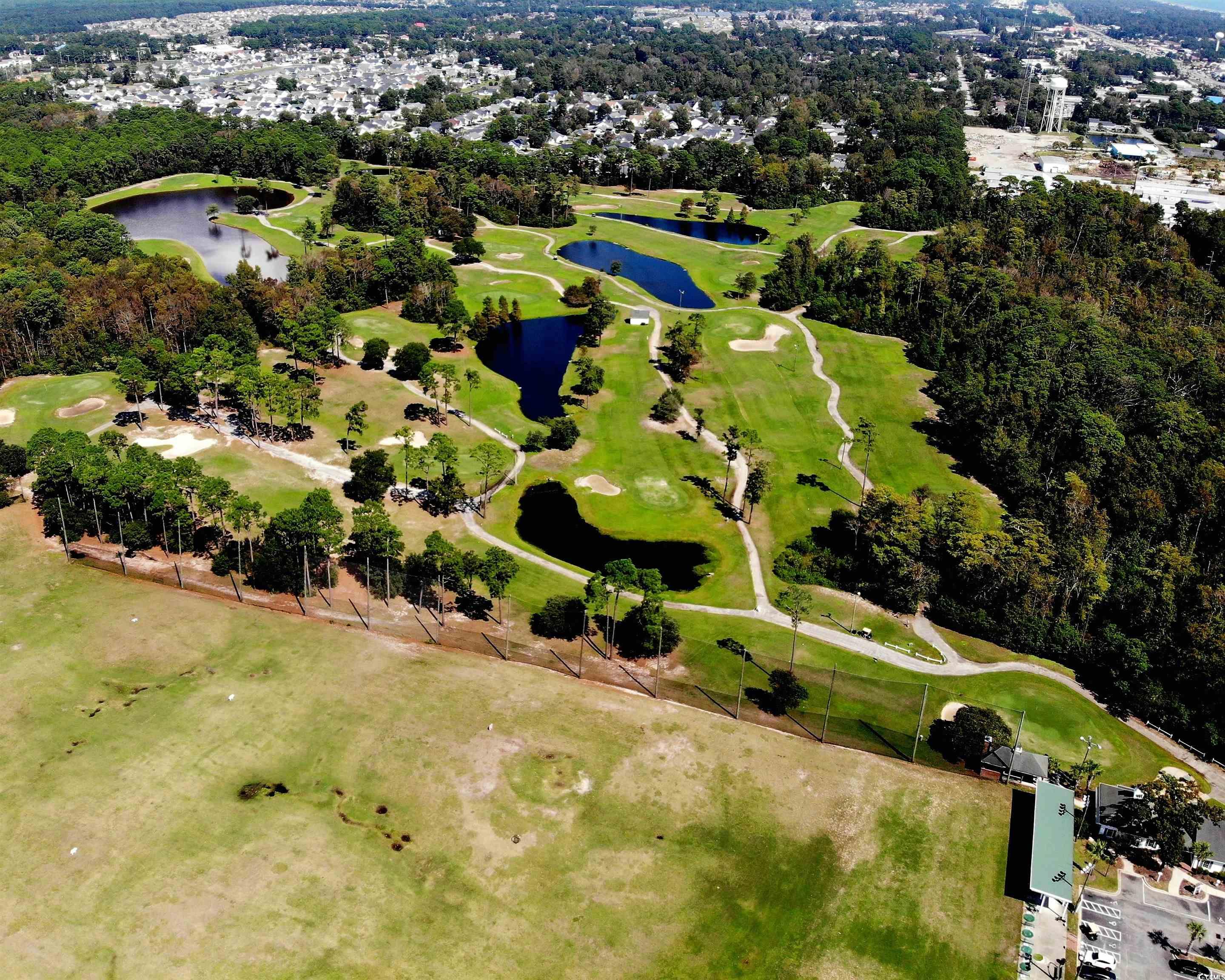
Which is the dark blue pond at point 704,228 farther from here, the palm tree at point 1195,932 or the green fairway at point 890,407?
the palm tree at point 1195,932

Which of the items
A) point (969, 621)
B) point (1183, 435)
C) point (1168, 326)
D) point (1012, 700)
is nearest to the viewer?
point (1012, 700)

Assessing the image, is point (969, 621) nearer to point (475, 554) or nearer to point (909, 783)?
point (909, 783)

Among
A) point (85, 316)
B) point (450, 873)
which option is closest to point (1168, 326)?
point (450, 873)

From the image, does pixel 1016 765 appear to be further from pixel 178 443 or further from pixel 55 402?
pixel 55 402

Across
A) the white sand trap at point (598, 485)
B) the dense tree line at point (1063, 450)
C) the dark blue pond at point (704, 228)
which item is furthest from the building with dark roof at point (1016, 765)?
the dark blue pond at point (704, 228)

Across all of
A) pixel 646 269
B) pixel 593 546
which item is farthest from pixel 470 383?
pixel 646 269

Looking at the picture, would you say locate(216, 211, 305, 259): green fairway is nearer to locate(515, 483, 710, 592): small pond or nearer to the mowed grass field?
locate(515, 483, 710, 592): small pond
